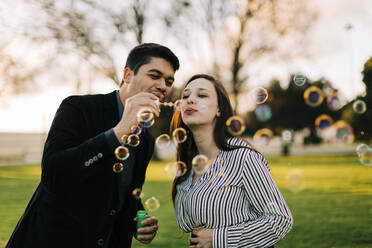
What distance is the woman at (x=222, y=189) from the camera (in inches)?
103

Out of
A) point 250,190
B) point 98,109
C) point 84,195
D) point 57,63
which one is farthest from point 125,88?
point 57,63

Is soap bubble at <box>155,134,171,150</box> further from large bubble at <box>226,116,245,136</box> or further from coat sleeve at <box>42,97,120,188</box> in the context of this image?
coat sleeve at <box>42,97,120,188</box>

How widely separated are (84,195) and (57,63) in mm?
18930

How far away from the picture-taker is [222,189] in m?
2.74

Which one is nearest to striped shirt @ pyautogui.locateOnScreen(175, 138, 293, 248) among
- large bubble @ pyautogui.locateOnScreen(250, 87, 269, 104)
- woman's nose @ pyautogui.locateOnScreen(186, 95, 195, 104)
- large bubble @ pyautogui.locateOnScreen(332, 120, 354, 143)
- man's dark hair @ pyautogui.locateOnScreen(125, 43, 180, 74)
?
woman's nose @ pyautogui.locateOnScreen(186, 95, 195, 104)

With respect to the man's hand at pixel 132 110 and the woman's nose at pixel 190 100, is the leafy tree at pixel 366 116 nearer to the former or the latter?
the woman's nose at pixel 190 100

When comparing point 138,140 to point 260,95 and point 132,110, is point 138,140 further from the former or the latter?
point 260,95

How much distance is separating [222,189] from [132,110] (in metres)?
0.87

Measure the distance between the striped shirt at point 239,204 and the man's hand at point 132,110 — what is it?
2.38ft

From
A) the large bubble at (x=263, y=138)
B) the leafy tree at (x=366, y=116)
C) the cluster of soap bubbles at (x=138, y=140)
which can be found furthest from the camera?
the leafy tree at (x=366, y=116)

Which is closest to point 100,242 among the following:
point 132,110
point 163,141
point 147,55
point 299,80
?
point 132,110

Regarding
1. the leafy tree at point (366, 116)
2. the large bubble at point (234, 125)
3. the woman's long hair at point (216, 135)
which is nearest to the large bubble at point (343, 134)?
the leafy tree at point (366, 116)

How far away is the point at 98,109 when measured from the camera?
9.39 feet

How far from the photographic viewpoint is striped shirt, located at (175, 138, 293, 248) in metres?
2.59
